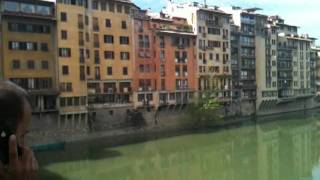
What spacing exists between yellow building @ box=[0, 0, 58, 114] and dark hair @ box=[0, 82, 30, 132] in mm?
35991

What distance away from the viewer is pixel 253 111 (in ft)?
216

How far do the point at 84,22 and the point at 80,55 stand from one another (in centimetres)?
265

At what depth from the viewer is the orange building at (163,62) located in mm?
49656

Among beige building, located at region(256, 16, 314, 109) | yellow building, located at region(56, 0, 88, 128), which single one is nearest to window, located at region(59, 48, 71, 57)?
yellow building, located at region(56, 0, 88, 128)

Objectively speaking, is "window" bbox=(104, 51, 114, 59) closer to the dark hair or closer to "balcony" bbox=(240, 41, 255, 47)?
"balcony" bbox=(240, 41, 255, 47)

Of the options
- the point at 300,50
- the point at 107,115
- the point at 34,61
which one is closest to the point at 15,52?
the point at 34,61

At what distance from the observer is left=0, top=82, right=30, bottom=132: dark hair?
1.55 metres

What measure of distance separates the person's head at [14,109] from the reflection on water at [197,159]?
86.2 ft

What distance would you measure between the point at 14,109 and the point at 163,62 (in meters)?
50.7

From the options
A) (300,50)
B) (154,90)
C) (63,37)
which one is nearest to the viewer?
(63,37)

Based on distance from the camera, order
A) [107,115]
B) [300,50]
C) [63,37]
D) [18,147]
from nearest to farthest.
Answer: [18,147] < [63,37] < [107,115] < [300,50]

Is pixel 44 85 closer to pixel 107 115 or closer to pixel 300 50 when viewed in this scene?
pixel 107 115

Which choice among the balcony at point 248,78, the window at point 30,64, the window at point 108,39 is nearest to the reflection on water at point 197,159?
the window at point 30,64

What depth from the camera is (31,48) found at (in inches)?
1540
